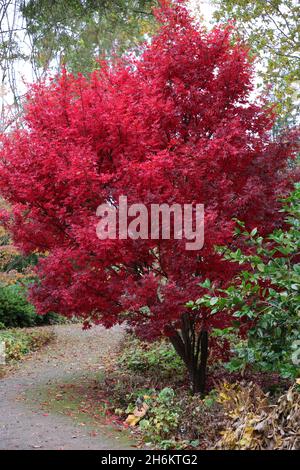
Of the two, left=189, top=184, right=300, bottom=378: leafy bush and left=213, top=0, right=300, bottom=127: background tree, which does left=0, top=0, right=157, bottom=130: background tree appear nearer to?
left=213, top=0, right=300, bottom=127: background tree

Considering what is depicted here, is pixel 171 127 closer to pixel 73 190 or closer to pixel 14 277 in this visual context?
pixel 73 190

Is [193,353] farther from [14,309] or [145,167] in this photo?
[14,309]

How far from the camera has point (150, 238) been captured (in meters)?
5.53

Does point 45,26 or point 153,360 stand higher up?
point 45,26

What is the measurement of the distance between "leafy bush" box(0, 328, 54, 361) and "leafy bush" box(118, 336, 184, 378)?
1.87 meters

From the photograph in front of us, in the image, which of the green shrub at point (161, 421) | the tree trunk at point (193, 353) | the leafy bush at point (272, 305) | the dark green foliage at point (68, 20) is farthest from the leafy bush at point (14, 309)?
the leafy bush at point (272, 305)

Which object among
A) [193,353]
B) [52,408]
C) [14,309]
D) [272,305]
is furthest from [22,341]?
[272,305]

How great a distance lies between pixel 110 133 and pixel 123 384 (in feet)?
10.6

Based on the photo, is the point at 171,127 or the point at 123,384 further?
the point at 123,384

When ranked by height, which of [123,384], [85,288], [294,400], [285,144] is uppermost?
[285,144]

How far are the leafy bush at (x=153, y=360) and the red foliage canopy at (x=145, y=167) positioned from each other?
2045 millimetres

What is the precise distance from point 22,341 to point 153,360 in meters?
3.34

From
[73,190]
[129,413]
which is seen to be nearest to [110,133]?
[73,190]

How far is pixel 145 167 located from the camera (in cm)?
541
